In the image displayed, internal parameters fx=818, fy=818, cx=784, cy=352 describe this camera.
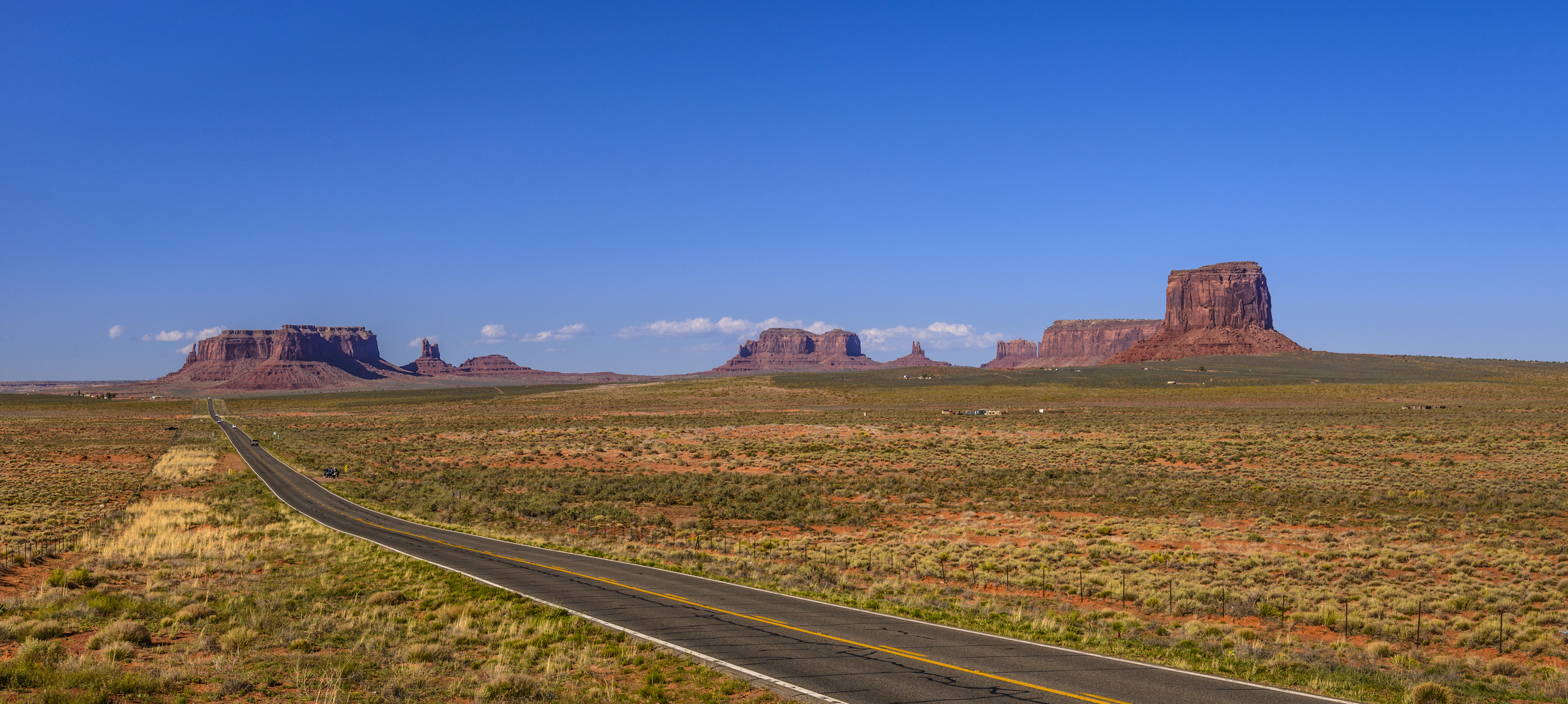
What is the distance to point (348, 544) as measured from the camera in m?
23.8

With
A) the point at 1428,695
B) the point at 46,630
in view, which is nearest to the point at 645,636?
the point at 46,630

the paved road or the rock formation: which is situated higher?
the rock formation

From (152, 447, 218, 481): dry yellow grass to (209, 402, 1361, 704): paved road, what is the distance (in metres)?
30.7

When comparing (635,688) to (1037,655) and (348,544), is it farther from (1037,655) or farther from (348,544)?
(348,544)

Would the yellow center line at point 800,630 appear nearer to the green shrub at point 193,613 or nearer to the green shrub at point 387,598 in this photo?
the green shrub at point 387,598

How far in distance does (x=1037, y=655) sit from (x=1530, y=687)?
6.67 meters

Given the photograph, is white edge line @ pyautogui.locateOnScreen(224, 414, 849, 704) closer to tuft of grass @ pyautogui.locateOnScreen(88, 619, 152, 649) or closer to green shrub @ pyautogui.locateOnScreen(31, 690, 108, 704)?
tuft of grass @ pyautogui.locateOnScreen(88, 619, 152, 649)

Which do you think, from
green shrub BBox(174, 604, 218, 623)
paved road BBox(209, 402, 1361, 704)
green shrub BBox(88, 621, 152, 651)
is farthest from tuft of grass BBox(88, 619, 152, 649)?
paved road BBox(209, 402, 1361, 704)

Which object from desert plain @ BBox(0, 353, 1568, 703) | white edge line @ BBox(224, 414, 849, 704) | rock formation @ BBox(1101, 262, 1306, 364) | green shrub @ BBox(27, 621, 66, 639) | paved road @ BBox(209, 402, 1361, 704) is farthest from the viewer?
rock formation @ BBox(1101, 262, 1306, 364)

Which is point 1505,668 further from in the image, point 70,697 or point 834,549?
point 70,697

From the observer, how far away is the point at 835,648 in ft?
43.1

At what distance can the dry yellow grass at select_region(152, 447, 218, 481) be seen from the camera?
4322 centimetres

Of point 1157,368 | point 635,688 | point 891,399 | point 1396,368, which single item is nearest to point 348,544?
point 635,688

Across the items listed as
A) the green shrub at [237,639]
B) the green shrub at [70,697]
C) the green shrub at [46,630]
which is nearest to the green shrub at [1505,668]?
the green shrub at [70,697]
